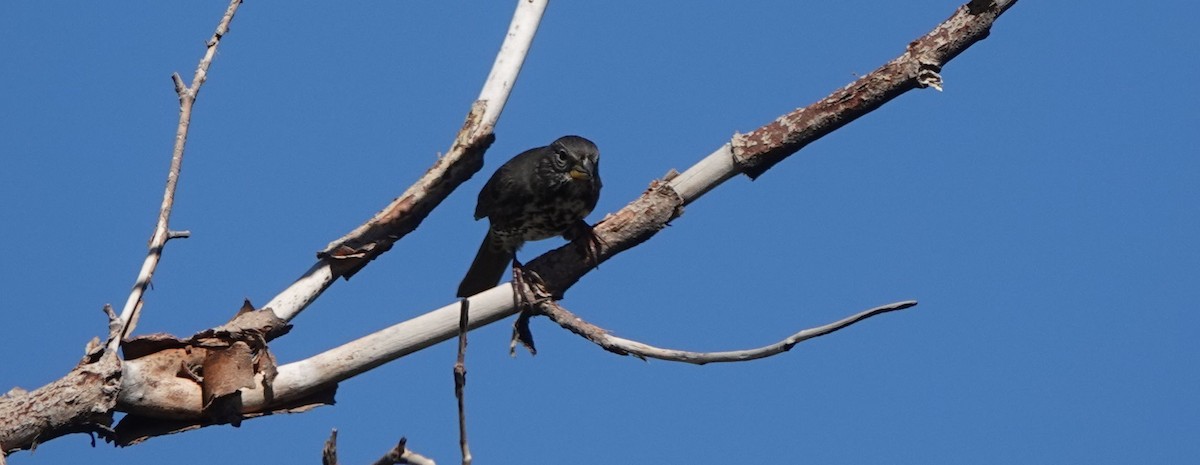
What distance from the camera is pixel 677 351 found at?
468cm

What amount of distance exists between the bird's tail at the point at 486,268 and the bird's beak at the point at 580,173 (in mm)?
626

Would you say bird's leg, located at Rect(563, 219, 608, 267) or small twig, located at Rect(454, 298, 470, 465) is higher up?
bird's leg, located at Rect(563, 219, 608, 267)

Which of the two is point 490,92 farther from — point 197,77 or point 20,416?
point 20,416

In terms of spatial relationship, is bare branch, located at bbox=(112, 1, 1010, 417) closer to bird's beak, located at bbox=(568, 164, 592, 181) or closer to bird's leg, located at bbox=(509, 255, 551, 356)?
bird's leg, located at bbox=(509, 255, 551, 356)

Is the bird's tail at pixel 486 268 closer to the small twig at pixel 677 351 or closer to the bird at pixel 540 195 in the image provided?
the bird at pixel 540 195

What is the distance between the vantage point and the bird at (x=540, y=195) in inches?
267

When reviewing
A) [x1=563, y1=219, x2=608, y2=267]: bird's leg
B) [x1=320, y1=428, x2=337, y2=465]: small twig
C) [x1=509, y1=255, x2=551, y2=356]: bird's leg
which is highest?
Answer: [x1=563, y1=219, x2=608, y2=267]: bird's leg

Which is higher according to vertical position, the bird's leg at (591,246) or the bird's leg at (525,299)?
the bird's leg at (591,246)

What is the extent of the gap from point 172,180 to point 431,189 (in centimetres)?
111

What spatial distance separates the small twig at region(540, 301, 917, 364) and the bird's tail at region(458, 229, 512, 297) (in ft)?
5.39

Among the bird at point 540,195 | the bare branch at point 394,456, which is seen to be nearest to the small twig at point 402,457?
the bare branch at point 394,456

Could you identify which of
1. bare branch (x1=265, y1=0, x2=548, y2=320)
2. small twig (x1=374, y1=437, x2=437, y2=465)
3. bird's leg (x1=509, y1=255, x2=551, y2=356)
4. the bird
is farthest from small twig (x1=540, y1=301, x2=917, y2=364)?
small twig (x1=374, y1=437, x2=437, y2=465)

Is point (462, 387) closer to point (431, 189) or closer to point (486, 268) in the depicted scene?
point (431, 189)

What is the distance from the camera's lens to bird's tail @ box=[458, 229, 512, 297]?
7.18m
